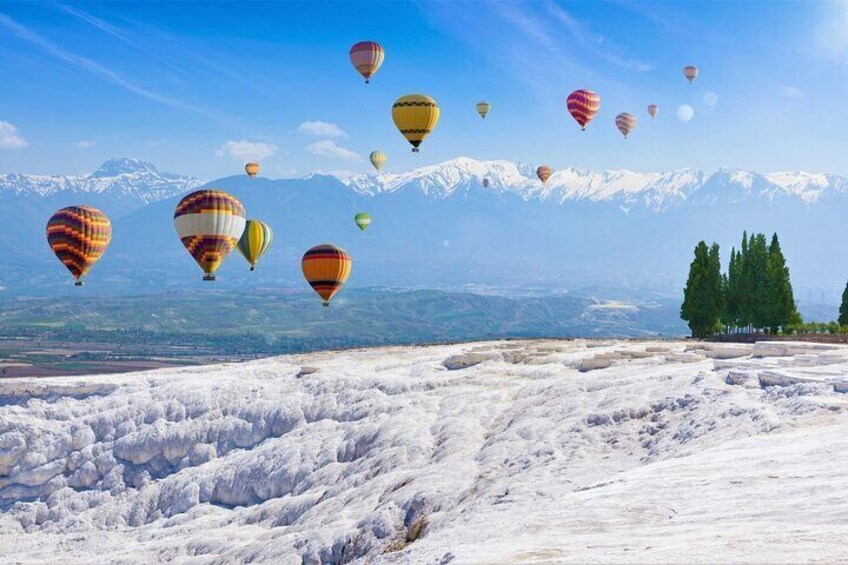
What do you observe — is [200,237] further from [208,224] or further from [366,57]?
[366,57]

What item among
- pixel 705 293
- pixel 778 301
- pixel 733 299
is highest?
pixel 705 293

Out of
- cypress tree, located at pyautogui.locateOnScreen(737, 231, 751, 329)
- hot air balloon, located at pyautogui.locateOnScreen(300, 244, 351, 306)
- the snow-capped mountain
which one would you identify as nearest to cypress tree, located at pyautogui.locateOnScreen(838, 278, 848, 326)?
cypress tree, located at pyautogui.locateOnScreen(737, 231, 751, 329)

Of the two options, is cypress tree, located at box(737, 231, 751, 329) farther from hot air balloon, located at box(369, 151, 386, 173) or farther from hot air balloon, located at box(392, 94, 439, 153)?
hot air balloon, located at box(369, 151, 386, 173)

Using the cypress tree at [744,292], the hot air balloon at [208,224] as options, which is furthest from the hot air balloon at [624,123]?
the hot air balloon at [208,224]

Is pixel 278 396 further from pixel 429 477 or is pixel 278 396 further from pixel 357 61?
pixel 357 61

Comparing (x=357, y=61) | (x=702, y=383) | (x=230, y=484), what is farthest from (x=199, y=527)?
(x=357, y=61)

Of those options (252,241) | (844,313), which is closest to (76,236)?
(252,241)
